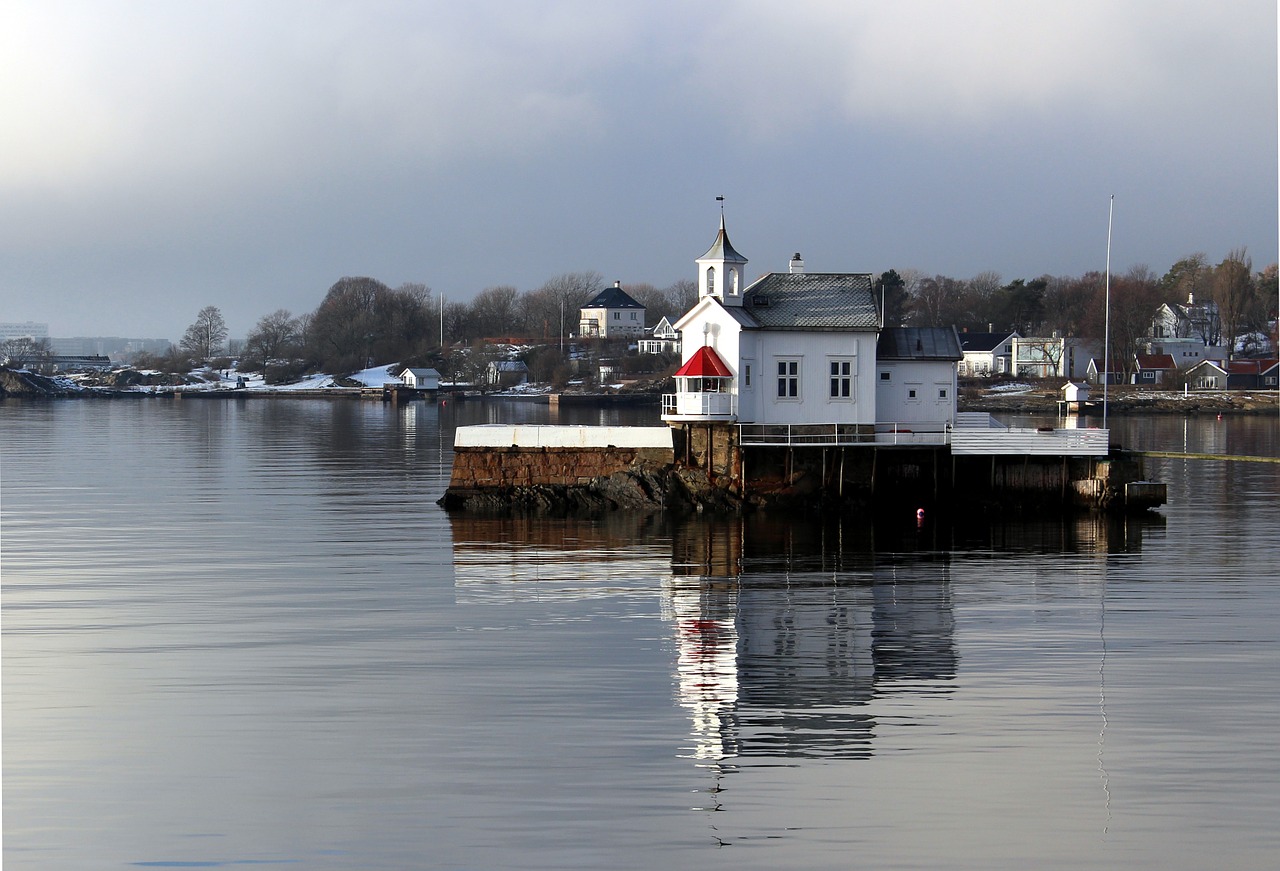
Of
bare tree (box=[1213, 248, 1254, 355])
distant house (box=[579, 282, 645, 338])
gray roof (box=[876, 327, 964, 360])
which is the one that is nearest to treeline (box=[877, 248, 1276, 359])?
bare tree (box=[1213, 248, 1254, 355])

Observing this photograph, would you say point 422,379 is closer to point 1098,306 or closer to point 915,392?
point 1098,306

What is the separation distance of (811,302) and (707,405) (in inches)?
200

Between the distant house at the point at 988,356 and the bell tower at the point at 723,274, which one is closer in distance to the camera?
the bell tower at the point at 723,274

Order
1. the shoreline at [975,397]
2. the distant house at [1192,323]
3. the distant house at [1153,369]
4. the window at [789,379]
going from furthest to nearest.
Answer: the distant house at [1192,323]
the distant house at [1153,369]
the shoreline at [975,397]
the window at [789,379]

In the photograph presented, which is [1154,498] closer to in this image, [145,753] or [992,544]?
[992,544]

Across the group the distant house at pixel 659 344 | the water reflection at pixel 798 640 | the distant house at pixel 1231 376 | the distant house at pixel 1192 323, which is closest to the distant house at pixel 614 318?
the distant house at pixel 659 344

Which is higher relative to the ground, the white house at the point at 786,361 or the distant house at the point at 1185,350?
the distant house at the point at 1185,350

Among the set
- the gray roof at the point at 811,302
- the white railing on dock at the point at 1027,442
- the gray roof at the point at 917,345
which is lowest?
the white railing on dock at the point at 1027,442

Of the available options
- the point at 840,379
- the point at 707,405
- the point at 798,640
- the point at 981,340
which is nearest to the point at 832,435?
the point at 840,379

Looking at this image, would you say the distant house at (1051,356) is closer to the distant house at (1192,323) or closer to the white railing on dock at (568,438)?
the distant house at (1192,323)

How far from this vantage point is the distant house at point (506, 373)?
6555 inches

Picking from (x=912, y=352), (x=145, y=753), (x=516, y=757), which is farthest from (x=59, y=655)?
(x=912, y=352)

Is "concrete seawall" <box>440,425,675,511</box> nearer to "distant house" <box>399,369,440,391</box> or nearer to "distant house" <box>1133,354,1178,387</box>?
"distant house" <box>1133,354,1178,387</box>

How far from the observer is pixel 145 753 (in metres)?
15.8
